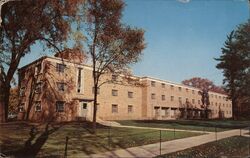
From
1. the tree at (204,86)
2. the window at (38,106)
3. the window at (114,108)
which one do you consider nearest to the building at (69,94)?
the window at (38,106)

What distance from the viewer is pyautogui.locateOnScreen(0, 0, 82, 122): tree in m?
3.96

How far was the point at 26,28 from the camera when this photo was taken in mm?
4832

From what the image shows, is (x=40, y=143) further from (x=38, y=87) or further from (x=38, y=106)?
(x=38, y=87)

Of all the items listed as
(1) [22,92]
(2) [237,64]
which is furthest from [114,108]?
(1) [22,92]

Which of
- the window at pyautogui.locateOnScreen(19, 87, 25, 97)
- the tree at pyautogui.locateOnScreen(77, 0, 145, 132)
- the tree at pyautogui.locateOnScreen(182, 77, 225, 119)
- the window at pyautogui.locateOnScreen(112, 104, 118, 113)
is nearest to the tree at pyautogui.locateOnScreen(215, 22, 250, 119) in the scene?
the tree at pyautogui.locateOnScreen(182, 77, 225, 119)

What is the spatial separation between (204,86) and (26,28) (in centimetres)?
488

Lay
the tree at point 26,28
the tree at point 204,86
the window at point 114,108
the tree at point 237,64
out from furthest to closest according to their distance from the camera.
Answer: the window at point 114,108, the tree at point 237,64, the tree at point 204,86, the tree at point 26,28

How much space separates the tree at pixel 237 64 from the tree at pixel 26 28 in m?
3.98

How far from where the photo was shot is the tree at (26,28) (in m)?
3.96

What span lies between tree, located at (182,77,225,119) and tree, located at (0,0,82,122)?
312 centimetres

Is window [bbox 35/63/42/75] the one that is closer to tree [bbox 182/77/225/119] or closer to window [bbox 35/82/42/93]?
window [bbox 35/82/42/93]

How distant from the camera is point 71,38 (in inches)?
241

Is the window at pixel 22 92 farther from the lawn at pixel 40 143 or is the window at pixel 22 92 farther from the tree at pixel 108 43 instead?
the tree at pixel 108 43

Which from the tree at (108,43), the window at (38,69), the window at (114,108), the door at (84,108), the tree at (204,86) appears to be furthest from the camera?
the window at (114,108)
